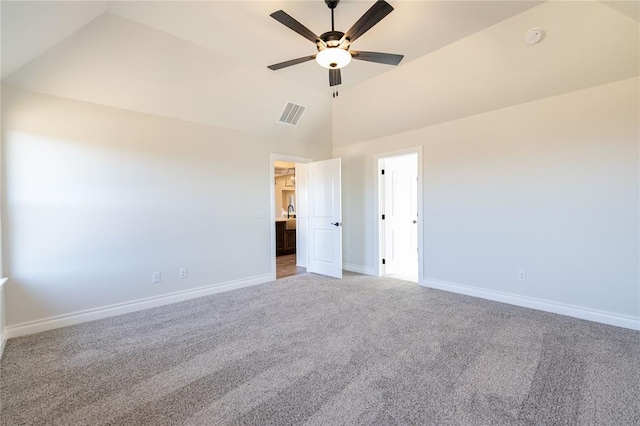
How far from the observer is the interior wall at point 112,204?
2.73 meters

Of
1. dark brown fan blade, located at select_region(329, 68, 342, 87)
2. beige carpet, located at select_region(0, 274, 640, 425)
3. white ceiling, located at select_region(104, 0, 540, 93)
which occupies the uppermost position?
white ceiling, located at select_region(104, 0, 540, 93)

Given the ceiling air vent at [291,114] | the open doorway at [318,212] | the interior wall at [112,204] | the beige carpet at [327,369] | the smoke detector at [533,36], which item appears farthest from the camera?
the open doorway at [318,212]

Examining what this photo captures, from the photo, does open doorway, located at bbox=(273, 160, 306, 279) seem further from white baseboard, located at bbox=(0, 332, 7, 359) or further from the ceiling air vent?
white baseboard, located at bbox=(0, 332, 7, 359)

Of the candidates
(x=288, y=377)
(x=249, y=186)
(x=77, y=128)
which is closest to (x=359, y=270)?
(x=249, y=186)

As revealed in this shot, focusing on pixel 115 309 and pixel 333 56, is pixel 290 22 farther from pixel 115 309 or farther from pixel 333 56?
pixel 115 309

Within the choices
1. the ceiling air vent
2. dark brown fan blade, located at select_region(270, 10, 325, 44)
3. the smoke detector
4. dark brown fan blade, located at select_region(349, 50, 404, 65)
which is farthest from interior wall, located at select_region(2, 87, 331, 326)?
the smoke detector

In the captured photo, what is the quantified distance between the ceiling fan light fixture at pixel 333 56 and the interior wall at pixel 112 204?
238cm

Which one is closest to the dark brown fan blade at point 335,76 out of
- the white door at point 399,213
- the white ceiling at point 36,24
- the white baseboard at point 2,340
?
the white ceiling at point 36,24

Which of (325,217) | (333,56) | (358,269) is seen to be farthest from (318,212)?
(333,56)

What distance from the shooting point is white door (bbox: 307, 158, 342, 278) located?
4859mm

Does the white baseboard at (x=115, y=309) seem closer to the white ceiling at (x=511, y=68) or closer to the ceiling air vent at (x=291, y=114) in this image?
the ceiling air vent at (x=291, y=114)

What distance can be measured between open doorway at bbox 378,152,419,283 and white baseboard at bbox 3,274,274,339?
8.16ft

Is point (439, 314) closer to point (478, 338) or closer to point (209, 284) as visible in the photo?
point (478, 338)

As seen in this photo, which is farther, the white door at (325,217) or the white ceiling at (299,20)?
the white door at (325,217)
